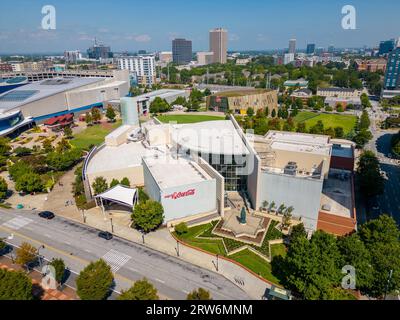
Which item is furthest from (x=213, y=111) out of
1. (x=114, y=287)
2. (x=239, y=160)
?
(x=114, y=287)

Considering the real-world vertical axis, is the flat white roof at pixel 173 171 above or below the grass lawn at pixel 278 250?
above

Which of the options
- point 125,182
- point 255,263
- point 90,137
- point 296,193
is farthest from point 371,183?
point 90,137

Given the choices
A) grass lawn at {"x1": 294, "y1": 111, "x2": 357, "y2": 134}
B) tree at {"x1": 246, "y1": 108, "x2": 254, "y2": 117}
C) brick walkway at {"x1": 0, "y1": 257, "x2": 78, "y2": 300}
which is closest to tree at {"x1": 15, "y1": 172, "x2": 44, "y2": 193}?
brick walkway at {"x1": 0, "y1": 257, "x2": 78, "y2": 300}

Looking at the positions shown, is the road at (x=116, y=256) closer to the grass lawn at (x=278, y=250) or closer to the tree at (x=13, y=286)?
the tree at (x=13, y=286)

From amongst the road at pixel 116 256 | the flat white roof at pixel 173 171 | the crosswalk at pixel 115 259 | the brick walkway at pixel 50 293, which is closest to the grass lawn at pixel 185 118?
the flat white roof at pixel 173 171

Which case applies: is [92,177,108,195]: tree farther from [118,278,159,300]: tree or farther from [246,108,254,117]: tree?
[246,108,254,117]: tree

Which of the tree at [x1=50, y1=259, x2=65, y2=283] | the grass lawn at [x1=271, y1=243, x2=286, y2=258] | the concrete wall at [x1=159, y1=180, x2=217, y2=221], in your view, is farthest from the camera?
the concrete wall at [x1=159, y1=180, x2=217, y2=221]
